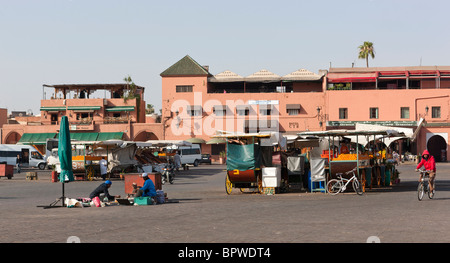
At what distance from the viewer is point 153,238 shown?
11.6 meters

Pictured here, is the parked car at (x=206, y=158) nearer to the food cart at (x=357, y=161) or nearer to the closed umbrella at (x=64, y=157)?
the food cart at (x=357, y=161)

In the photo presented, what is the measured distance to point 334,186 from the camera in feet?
75.7

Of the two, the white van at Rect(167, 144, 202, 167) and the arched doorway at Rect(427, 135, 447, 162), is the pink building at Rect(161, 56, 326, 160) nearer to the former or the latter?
the white van at Rect(167, 144, 202, 167)

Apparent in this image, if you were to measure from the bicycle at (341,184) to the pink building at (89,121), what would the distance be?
159ft

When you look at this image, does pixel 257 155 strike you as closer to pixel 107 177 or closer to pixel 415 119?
pixel 107 177

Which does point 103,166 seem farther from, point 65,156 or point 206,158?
point 206,158

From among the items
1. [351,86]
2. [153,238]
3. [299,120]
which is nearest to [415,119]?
[351,86]

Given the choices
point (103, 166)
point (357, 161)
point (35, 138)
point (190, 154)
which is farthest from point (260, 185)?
point (35, 138)

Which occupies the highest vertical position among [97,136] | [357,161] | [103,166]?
[97,136]

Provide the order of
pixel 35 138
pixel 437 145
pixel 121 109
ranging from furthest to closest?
pixel 121 109
pixel 35 138
pixel 437 145

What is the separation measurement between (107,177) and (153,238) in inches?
1038

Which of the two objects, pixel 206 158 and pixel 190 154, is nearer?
pixel 190 154

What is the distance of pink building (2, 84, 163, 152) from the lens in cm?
7075

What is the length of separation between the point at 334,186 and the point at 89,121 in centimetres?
5213
